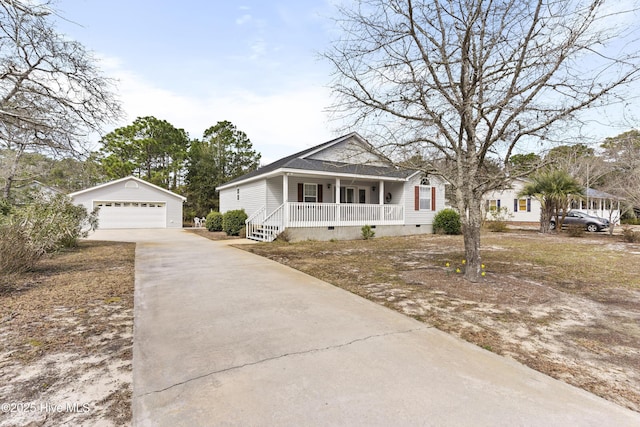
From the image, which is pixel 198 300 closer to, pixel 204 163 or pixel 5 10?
pixel 5 10

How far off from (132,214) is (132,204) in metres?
0.75

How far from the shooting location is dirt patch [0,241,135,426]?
2.14m

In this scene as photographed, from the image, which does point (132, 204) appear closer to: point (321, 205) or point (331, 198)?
point (331, 198)

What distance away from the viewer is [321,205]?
1412 cm

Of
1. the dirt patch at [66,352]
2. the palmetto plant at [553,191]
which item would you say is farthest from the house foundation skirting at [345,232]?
the dirt patch at [66,352]

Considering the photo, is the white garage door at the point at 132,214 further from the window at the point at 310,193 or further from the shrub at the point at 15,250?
the shrub at the point at 15,250

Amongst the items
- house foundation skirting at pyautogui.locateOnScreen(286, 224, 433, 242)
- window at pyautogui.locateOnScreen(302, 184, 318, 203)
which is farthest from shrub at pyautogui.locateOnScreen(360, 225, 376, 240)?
window at pyautogui.locateOnScreen(302, 184, 318, 203)

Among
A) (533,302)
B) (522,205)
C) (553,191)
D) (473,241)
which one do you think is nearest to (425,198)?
(553,191)

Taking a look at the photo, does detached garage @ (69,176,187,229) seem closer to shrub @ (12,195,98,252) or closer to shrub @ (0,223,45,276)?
shrub @ (12,195,98,252)

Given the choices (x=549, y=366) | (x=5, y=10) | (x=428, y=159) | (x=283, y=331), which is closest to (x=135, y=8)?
(x=5, y=10)

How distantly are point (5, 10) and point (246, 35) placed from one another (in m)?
5.39

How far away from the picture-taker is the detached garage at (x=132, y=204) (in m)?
21.7

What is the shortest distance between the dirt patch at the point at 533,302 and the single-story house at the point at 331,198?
4.37 m

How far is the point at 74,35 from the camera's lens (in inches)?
266
